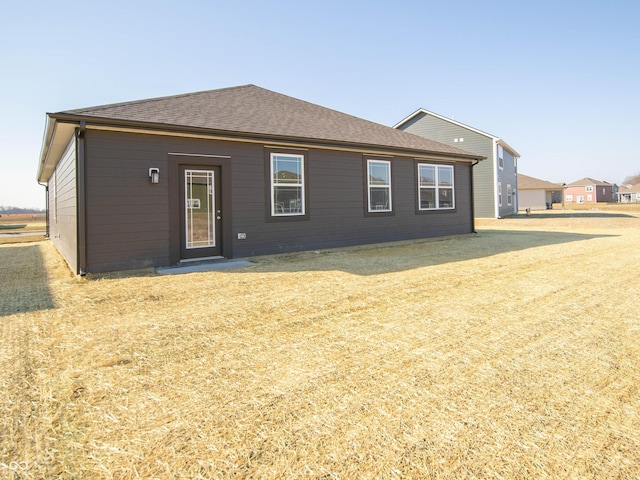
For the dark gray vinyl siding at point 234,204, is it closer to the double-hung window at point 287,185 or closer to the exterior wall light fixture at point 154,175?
the exterior wall light fixture at point 154,175

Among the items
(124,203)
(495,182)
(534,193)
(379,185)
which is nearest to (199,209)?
(124,203)

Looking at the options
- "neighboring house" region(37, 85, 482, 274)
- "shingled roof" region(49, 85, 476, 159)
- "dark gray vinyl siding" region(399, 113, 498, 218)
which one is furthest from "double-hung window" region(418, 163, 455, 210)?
"dark gray vinyl siding" region(399, 113, 498, 218)

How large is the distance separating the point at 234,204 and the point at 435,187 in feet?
23.0

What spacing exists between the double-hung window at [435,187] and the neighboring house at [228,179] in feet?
0.17

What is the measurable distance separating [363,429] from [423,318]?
1984 mm

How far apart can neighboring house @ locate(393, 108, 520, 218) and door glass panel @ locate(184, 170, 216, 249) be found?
19.3 metres

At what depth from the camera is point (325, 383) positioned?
235 cm

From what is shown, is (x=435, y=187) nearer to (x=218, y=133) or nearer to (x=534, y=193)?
(x=218, y=133)

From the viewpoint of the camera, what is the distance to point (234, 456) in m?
1.66

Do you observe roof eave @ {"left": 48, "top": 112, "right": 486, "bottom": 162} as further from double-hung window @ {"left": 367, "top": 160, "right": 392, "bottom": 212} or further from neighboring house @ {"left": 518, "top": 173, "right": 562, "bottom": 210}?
neighboring house @ {"left": 518, "top": 173, "right": 562, "bottom": 210}

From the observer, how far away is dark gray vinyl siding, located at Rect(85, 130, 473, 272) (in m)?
6.43

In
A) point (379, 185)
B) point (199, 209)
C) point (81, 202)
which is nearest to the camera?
point (81, 202)

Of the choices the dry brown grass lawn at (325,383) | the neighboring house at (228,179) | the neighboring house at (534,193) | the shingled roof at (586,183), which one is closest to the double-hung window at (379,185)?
the neighboring house at (228,179)

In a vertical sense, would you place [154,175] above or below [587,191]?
below
